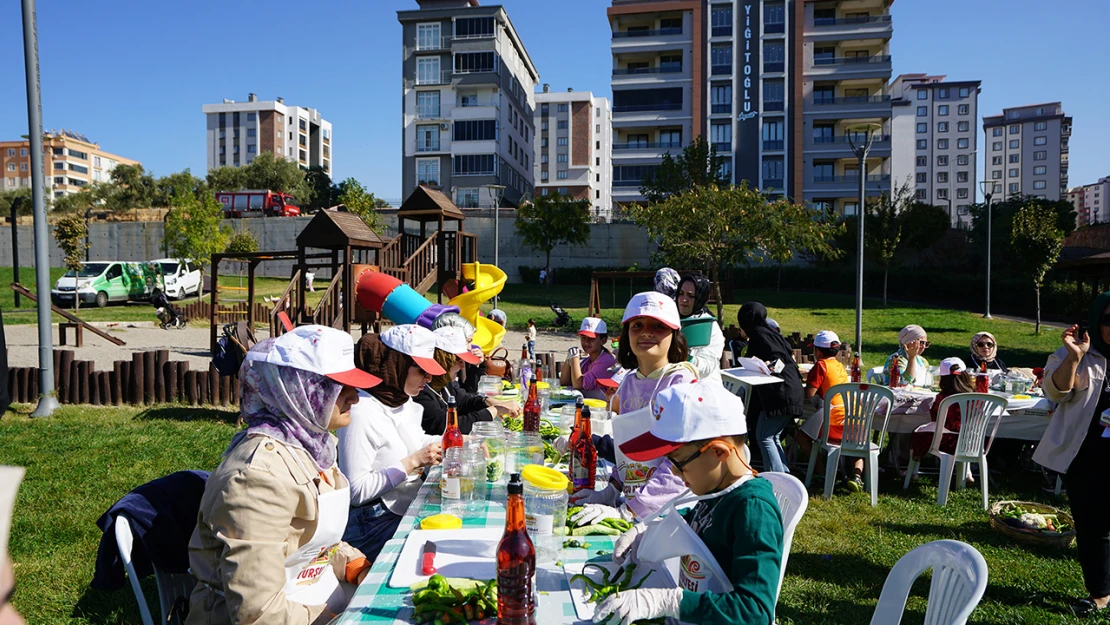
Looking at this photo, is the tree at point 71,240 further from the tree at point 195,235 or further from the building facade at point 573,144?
the building facade at point 573,144

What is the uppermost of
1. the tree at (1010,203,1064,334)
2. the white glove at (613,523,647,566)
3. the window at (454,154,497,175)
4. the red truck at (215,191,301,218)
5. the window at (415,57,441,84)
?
the window at (415,57,441,84)

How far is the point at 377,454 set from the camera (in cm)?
415

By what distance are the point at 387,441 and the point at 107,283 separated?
3135 centimetres

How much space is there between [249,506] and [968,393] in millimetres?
6776

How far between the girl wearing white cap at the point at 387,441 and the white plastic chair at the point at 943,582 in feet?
7.53

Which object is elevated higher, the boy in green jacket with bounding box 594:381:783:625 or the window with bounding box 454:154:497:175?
the window with bounding box 454:154:497:175

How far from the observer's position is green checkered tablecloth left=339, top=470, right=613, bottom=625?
2.33 m

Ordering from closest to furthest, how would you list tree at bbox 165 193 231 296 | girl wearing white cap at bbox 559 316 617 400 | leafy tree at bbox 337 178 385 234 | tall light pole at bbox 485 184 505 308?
girl wearing white cap at bbox 559 316 617 400 < tall light pole at bbox 485 184 505 308 < tree at bbox 165 193 231 296 < leafy tree at bbox 337 178 385 234

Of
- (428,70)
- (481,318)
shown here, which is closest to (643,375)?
(481,318)

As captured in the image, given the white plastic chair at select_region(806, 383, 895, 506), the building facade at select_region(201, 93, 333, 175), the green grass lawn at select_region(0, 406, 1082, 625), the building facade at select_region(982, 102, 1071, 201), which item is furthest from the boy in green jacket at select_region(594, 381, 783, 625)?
the building facade at select_region(982, 102, 1071, 201)

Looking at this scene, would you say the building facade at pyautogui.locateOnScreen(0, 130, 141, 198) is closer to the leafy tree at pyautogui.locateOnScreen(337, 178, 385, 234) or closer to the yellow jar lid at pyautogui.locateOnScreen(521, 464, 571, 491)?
the leafy tree at pyautogui.locateOnScreen(337, 178, 385, 234)

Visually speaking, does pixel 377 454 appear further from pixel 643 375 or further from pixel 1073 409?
pixel 1073 409

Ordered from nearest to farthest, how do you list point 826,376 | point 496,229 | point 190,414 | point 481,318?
point 826,376 → point 481,318 → point 190,414 → point 496,229

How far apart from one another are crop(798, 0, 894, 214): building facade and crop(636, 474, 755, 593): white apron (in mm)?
55390
